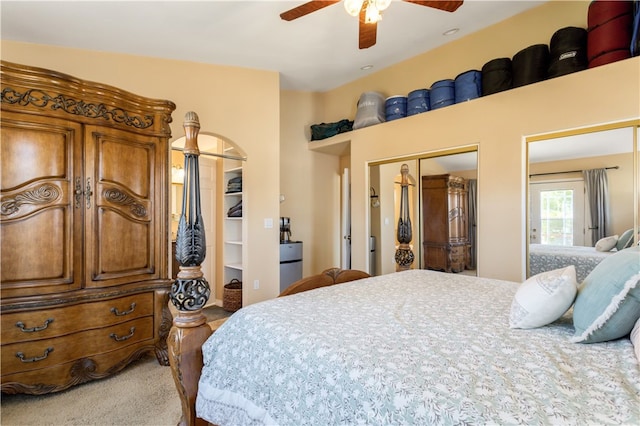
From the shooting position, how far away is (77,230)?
2.22 metres

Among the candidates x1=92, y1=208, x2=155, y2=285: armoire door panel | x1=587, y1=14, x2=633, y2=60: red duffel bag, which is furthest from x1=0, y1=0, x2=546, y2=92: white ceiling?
x1=92, y1=208, x2=155, y2=285: armoire door panel

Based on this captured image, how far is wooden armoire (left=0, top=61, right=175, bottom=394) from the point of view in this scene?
2021mm

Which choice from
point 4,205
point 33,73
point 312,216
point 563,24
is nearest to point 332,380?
point 4,205

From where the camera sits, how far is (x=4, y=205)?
1990 mm

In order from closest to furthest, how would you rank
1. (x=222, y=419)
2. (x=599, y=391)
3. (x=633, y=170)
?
(x=599, y=391)
(x=222, y=419)
(x=633, y=170)

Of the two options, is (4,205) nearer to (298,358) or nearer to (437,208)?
(298,358)

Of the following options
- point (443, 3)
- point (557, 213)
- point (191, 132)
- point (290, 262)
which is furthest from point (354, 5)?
point (290, 262)

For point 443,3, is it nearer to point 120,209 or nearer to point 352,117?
point 352,117

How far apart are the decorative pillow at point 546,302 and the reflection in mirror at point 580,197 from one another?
1.56 m

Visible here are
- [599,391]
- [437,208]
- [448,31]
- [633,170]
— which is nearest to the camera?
[599,391]

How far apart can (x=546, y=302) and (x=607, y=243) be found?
1.80 metres

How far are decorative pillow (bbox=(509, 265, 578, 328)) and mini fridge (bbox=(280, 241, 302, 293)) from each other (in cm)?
336

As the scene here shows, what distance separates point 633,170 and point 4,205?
433 cm

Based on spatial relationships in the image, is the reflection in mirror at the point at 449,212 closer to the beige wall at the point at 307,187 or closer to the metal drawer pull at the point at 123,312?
the beige wall at the point at 307,187
